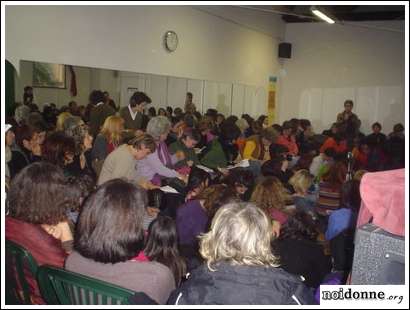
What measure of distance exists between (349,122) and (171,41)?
3.95 meters

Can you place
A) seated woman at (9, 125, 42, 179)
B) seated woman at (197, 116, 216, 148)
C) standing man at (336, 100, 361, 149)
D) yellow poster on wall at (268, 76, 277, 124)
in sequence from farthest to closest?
yellow poster on wall at (268, 76, 277, 124)
standing man at (336, 100, 361, 149)
seated woman at (197, 116, 216, 148)
seated woman at (9, 125, 42, 179)

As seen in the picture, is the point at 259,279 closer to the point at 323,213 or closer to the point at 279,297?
the point at 279,297

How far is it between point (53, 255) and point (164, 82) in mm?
4978

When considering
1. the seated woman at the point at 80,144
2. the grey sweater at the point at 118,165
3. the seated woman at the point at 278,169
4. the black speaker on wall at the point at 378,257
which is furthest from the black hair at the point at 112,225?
the seated woman at the point at 278,169

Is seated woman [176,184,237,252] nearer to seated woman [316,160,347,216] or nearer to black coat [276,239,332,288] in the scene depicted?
black coat [276,239,332,288]

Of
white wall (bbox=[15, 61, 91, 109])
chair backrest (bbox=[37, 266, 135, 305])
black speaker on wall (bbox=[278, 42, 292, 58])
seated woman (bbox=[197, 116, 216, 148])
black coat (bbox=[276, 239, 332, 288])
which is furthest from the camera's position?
black speaker on wall (bbox=[278, 42, 292, 58])

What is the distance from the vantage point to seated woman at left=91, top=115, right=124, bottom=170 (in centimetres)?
443

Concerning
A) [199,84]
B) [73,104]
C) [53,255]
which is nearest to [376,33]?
[199,84]

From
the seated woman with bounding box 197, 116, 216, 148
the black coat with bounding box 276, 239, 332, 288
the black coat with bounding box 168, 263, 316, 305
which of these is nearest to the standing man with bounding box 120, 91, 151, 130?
the seated woman with bounding box 197, 116, 216, 148

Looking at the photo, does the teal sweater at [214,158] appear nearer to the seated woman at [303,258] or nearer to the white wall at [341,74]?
the seated woman at [303,258]

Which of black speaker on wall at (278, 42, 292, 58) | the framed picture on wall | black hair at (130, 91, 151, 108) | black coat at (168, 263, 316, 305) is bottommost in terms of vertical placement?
black coat at (168, 263, 316, 305)

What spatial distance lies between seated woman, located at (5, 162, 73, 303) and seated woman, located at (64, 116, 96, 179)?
1.37 metres

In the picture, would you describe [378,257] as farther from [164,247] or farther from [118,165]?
[118,165]

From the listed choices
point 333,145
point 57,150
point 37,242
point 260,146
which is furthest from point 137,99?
point 37,242
